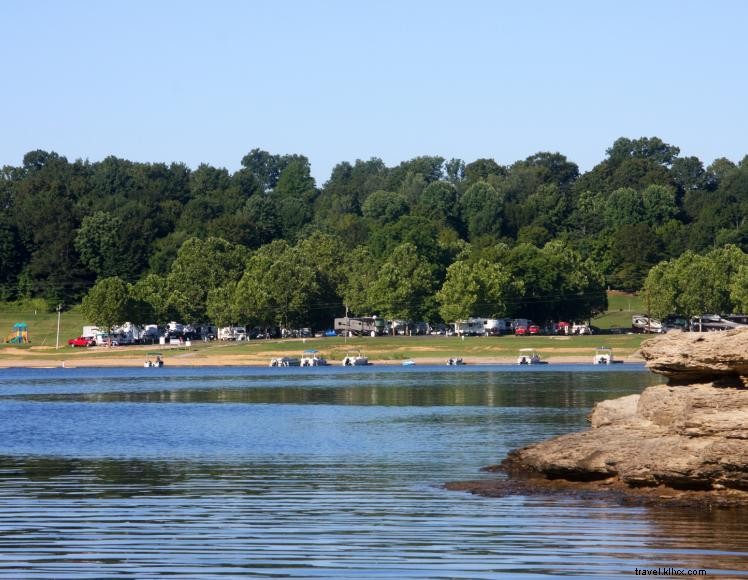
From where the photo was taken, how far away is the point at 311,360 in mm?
144875

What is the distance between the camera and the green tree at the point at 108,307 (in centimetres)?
16688

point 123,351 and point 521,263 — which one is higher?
point 521,263

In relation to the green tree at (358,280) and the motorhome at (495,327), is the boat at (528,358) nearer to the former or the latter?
the motorhome at (495,327)

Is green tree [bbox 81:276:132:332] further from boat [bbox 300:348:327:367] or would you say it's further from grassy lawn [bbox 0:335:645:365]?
boat [bbox 300:348:327:367]

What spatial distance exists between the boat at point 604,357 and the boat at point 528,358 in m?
6.17

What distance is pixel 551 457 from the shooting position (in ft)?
113

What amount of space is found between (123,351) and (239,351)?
48.8 ft

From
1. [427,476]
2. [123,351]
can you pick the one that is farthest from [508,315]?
[427,476]

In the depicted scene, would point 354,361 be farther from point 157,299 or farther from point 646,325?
point 157,299

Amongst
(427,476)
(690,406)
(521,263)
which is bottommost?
(427,476)

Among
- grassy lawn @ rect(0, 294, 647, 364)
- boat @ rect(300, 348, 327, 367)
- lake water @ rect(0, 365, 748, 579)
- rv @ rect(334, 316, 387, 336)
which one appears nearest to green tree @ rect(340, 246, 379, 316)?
rv @ rect(334, 316, 387, 336)

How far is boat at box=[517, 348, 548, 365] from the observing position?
457 feet

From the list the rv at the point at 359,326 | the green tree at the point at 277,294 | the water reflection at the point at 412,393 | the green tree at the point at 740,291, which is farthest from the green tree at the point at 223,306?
the green tree at the point at 740,291

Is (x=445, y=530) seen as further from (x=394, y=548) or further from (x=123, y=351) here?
(x=123, y=351)
